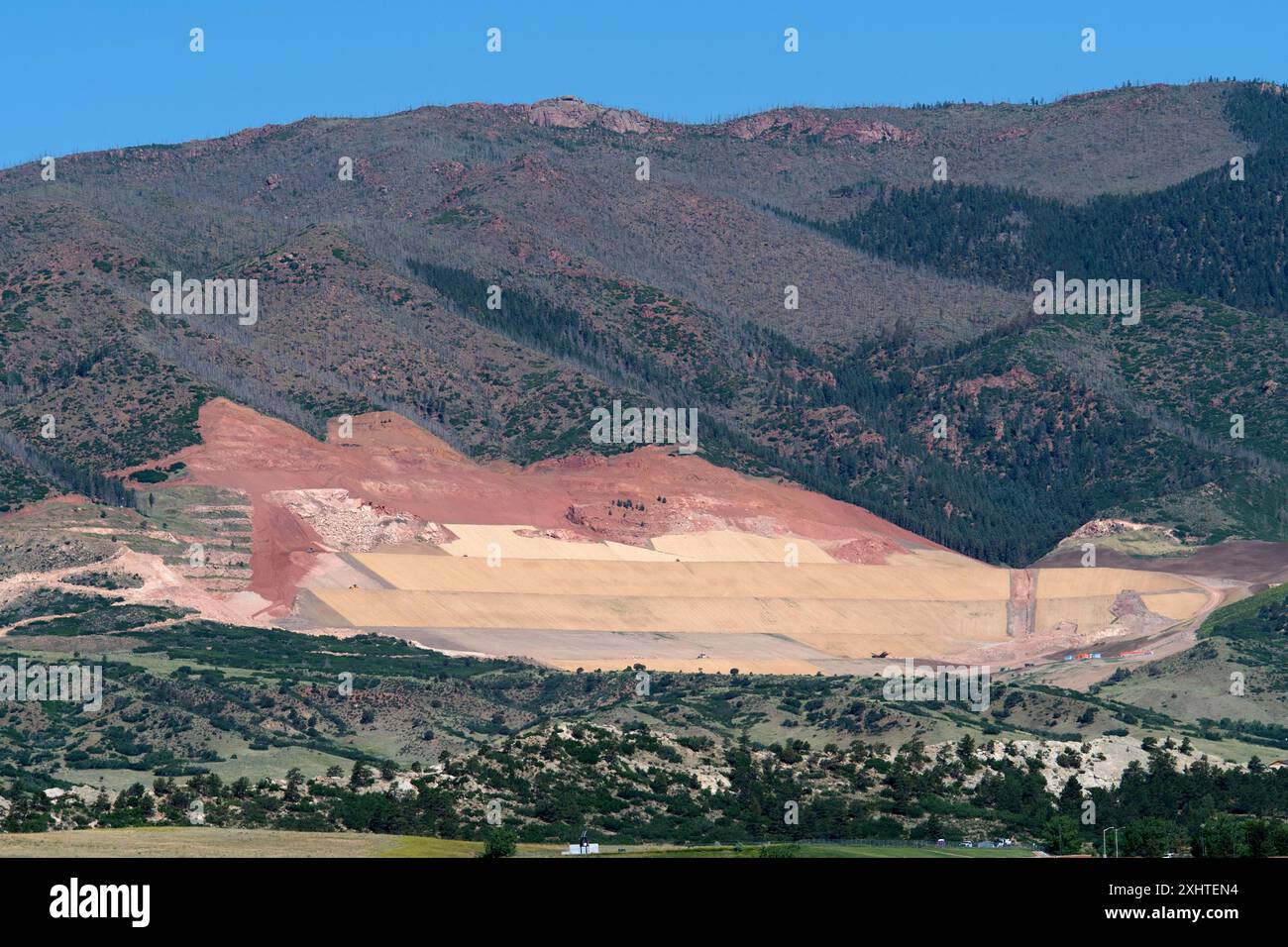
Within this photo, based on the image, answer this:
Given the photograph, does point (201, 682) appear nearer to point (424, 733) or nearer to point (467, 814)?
point (424, 733)
